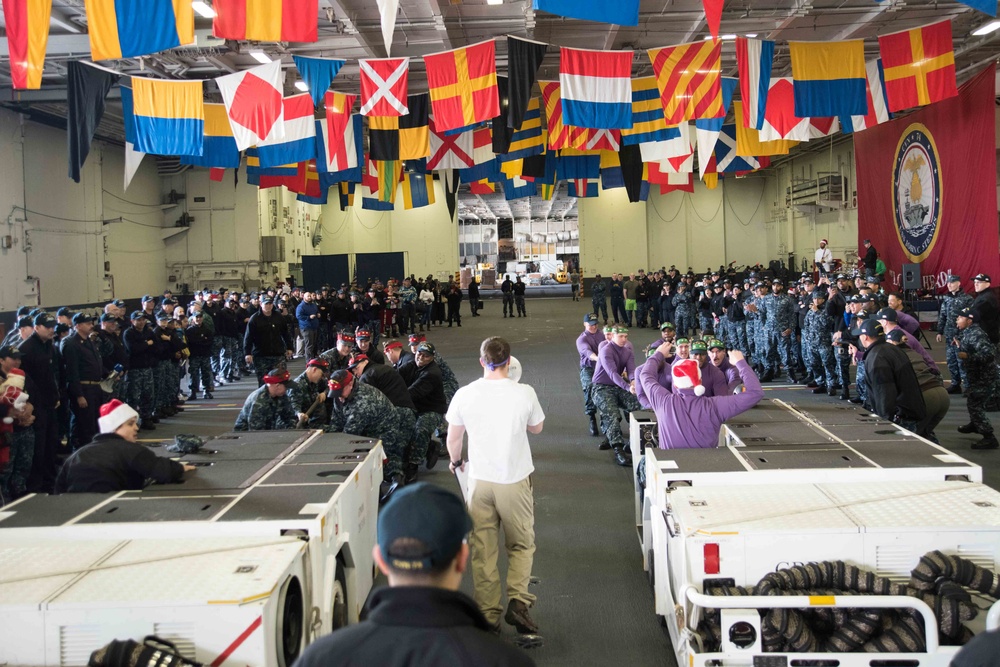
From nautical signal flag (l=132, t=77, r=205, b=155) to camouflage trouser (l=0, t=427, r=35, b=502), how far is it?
274 inches

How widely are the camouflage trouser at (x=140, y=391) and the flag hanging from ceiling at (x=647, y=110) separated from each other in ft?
32.9

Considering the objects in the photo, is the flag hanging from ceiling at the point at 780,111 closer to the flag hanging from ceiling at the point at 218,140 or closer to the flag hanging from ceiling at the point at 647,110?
the flag hanging from ceiling at the point at 647,110

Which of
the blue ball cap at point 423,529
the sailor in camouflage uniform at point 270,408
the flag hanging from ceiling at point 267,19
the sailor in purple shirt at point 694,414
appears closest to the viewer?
the blue ball cap at point 423,529

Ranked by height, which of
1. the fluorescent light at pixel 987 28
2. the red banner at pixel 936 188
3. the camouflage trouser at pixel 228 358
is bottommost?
the camouflage trouser at pixel 228 358

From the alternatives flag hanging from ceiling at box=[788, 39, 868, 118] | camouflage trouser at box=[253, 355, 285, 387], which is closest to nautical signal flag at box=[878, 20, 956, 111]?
flag hanging from ceiling at box=[788, 39, 868, 118]

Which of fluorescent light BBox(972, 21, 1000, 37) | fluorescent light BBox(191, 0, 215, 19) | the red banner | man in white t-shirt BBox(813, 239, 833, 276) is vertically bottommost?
man in white t-shirt BBox(813, 239, 833, 276)

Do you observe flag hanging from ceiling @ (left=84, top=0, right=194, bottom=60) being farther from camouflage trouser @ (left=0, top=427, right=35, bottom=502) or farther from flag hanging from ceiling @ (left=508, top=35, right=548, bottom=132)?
flag hanging from ceiling @ (left=508, top=35, right=548, bottom=132)

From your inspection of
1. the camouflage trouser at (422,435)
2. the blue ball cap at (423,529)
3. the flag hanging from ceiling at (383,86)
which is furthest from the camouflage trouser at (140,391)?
the blue ball cap at (423,529)

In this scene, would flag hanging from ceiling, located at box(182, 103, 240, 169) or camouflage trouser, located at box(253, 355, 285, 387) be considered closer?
camouflage trouser, located at box(253, 355, 285, 387)

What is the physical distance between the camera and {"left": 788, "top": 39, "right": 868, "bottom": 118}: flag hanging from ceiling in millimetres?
14312

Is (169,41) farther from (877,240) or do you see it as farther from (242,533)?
(877,240)

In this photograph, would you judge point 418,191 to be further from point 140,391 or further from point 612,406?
point 612,406

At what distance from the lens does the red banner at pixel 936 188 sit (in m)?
20.6

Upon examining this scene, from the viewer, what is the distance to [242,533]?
416 centimetres
